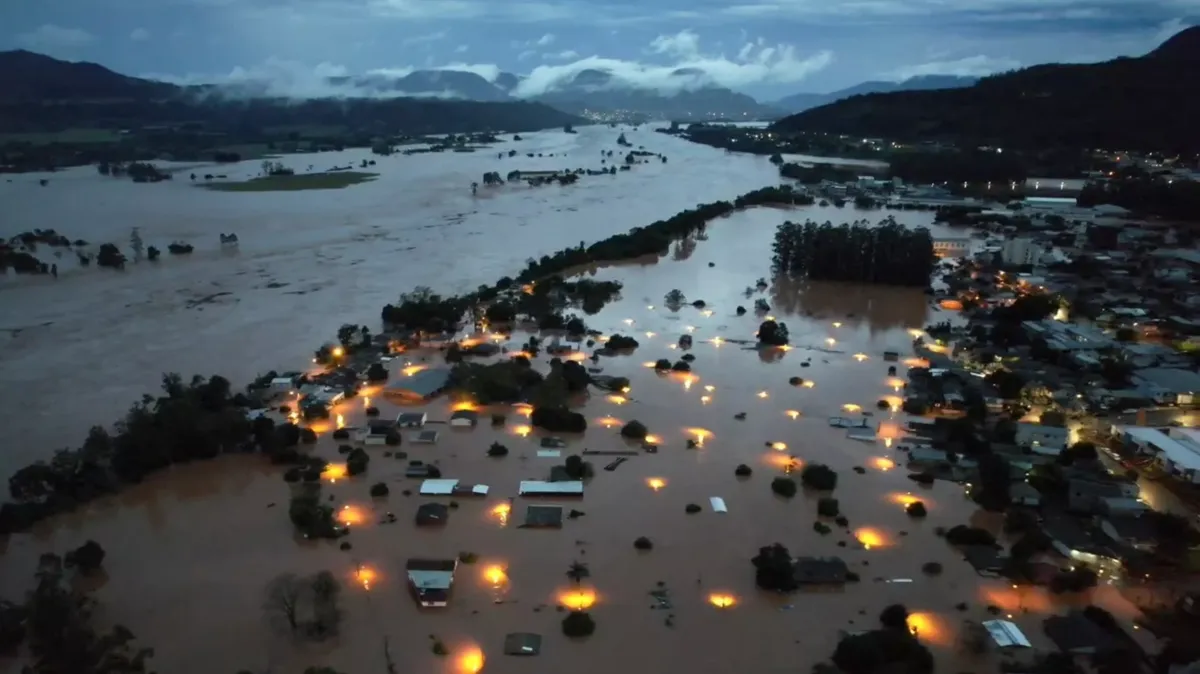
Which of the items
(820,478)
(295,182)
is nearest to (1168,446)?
(820,478)

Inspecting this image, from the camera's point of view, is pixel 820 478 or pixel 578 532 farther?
pixel 820 478

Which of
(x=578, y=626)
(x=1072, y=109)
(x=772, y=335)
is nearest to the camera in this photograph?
(x=578, y=626)

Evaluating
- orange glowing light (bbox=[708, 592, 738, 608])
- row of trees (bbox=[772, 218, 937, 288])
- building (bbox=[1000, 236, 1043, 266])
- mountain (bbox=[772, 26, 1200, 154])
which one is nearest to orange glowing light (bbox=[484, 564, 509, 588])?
orange glowing light (bbox=[708, 592, 738, 608])

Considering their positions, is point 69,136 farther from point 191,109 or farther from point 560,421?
point 560,421

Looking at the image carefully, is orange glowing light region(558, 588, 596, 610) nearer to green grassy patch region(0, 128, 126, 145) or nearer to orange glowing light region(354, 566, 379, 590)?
orange glowing light region(354, 566, 379, 590)


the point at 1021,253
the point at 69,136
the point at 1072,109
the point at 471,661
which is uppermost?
Result: the point at 1072,109

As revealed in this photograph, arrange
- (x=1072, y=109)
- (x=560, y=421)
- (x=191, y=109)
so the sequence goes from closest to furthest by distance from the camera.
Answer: (x=560, y=421)
(x=1072, y=109)
(x=191, y=109)
